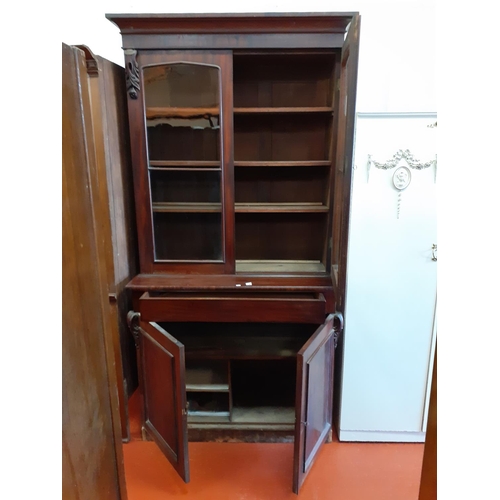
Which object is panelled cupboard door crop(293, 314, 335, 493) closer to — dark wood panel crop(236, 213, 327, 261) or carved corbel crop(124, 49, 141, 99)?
dark wood panel crop(236, 213, 327, 261)

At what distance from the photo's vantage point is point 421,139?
1652 millimetres

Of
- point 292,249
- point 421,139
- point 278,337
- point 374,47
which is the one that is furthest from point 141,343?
point 374,47

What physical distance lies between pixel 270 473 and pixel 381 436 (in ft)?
2.07

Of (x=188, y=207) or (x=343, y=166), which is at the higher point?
(x=343, y=166)

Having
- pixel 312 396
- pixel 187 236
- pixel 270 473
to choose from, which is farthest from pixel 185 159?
pixel 270 473

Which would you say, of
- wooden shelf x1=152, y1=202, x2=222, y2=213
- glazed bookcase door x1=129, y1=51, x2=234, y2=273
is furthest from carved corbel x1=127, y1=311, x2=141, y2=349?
wooden shelf x1=152, y1=202, x2=222, y2=213

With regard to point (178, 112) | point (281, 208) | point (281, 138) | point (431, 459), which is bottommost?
point (431, 459)

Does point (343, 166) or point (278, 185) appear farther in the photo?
point (278, 185)

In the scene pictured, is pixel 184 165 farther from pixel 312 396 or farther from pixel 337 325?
pixel 312 396

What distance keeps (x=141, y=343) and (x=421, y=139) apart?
5.31 feet

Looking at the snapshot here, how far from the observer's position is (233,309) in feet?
6.05

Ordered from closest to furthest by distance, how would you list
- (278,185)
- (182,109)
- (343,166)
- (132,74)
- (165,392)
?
(343,166), (165,392), (132,74), (182,109), (278,185)

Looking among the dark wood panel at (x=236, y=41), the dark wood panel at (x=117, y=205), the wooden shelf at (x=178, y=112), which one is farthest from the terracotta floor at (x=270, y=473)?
the dark wood panel at (x=236, y=41)
